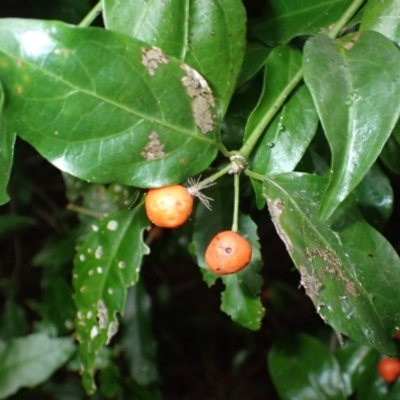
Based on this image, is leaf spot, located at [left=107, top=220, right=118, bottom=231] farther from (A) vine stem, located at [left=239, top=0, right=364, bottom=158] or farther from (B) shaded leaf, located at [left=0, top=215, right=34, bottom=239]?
(B) shaded leaf, located at [left=0, top=215, right=34, bottom=239]

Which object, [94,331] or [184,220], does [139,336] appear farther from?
[184,220]

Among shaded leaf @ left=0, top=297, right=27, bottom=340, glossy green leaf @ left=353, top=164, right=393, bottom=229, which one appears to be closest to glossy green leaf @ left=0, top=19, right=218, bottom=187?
glossy green leaf @ left=353, top=164, right=393, bottom=229

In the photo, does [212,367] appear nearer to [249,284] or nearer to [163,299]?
[163,299]

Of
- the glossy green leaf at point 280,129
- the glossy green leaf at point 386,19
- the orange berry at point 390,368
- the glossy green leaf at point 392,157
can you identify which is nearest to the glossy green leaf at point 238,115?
the glossy green leaf at point 280,129

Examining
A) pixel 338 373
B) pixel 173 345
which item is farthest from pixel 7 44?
pixel 173 345

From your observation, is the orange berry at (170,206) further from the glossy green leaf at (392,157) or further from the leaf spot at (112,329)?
the glossy green leaf at (392,157)

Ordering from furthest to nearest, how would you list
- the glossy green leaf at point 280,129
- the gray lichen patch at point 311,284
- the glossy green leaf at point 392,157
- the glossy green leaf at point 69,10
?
the glossy green leaf at point 69,10, the glossy green leaf at point 392,157, the glossy green leaf at point 280,129, the gray lichen patch at point 311,284
